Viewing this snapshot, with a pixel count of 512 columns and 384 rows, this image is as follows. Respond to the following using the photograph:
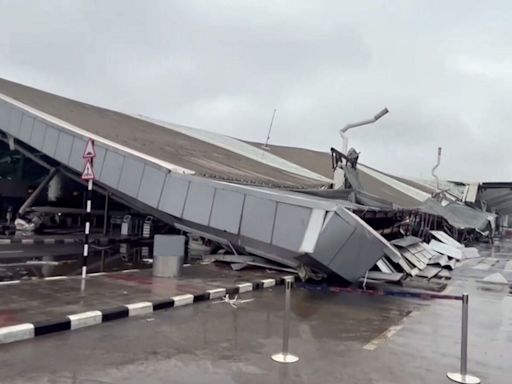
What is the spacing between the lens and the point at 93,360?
5.39m

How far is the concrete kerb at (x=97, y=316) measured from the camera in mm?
6082

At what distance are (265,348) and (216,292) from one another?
3.64 metres

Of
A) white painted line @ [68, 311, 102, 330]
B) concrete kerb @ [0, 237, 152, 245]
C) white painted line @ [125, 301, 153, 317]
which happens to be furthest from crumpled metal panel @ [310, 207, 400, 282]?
concrete kerb @ [0, 237, 152, 245]

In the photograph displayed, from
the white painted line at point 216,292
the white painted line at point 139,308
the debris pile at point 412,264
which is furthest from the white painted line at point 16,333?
the debris pile at point 412,264

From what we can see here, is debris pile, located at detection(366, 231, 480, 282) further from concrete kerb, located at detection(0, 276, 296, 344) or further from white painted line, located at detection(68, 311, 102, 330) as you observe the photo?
white painted line, located at detection(68, 311, 102, 330)

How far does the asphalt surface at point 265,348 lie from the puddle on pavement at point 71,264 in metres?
4.94

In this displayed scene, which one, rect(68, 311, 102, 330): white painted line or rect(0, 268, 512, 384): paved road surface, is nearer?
rect(0, 268, 512, 384): paved road surface

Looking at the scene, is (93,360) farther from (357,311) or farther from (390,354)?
(357,311)

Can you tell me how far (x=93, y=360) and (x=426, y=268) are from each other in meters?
13.3

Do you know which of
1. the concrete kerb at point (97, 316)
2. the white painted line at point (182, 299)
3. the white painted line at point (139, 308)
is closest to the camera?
the concrete kerb at point (97, 316)

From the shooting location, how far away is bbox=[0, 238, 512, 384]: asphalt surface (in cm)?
511

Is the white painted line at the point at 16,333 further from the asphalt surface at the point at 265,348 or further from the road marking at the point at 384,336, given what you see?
the road marking at the point at 384,336

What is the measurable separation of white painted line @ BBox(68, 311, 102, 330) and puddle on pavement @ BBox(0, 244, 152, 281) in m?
4.55

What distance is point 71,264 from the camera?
13711 millimetres
